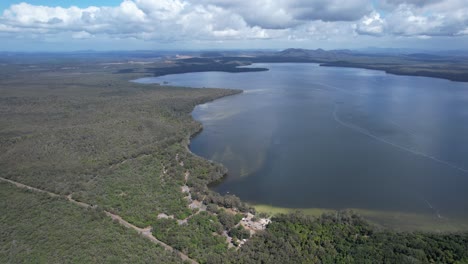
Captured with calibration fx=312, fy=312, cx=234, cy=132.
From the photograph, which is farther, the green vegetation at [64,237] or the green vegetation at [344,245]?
the green vegetation at [344,245]

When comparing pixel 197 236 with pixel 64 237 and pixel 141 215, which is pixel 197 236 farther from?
pixel 64 237

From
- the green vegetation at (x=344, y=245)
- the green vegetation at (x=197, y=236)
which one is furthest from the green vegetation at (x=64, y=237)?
the green vegetation at (x=344, y=245)

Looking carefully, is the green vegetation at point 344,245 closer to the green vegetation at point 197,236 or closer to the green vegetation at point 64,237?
the green vegetation at point 197,236

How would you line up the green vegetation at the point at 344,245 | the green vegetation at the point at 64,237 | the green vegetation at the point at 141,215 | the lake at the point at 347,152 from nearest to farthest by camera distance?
the green vegetation at the point at 64,237, the green vegetation at the point at 344,245, the green vegetation at the point at 141,215, the lake at the point at 347,152

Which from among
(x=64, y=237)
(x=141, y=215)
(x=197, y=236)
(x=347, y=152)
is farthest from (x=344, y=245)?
(x=347, y=152)

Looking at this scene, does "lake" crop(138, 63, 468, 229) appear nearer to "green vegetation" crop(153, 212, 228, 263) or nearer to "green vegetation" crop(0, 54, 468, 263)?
"green vegetation" crop(0, 54, 468, 263)

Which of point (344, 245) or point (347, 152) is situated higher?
point (347, 152)
